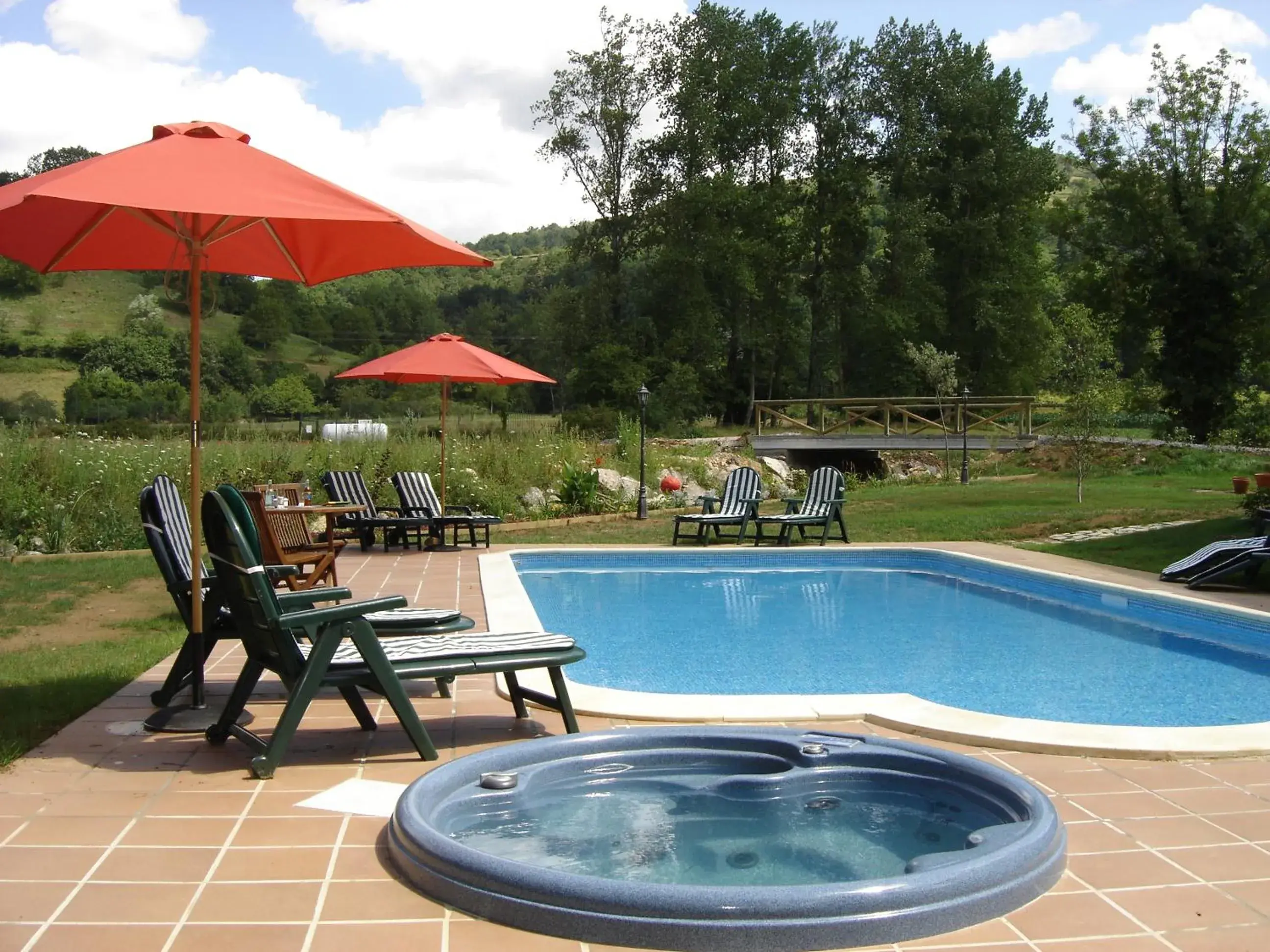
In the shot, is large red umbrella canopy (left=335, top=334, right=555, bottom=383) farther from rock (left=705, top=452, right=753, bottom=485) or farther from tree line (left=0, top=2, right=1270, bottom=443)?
tree line (left=0, top=2, right=1270, bottom=443)

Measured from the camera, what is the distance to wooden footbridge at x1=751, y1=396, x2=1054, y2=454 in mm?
25266

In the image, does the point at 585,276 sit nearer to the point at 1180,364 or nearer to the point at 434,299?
the point at 1180,364

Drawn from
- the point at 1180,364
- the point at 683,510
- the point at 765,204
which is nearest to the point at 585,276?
the point at 765,204

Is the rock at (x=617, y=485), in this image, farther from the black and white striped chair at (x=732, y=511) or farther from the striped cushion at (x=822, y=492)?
the striped cushion at (x=822, y=492)

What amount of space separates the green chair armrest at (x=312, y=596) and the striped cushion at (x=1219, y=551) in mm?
7792

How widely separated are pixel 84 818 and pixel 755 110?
33685mm

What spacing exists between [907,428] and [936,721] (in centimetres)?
2241

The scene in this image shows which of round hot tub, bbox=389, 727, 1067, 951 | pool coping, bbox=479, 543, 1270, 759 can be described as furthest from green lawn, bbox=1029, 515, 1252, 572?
round hot tub, bbox=389, 727, 1067, 951

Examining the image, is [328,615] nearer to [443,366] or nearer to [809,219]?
[443,366]

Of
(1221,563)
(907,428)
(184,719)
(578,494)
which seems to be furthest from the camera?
(907,428)

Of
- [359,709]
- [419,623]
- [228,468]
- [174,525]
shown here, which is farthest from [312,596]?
[228,468]

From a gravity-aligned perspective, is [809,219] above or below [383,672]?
above

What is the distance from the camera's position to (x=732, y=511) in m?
12.9

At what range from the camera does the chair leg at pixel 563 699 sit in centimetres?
418
